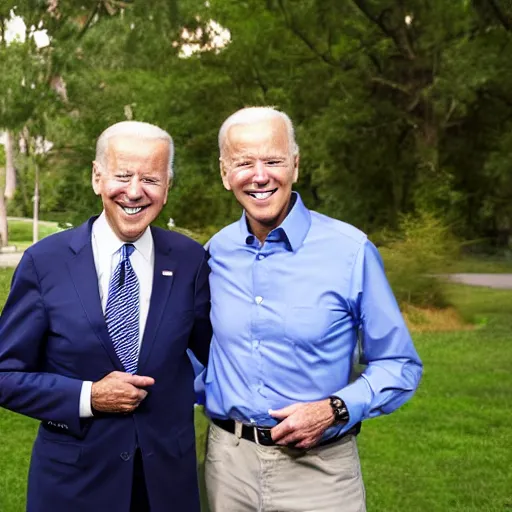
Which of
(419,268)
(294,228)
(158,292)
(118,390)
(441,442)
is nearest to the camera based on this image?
(118,390)

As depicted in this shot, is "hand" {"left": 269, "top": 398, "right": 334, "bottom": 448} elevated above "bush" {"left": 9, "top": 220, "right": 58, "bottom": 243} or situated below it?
above

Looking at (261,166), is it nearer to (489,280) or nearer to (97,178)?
(97,178)

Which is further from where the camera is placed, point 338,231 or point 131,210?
point 338,231

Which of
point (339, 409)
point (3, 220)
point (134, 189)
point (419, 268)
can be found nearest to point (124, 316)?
→ point (134, 189)

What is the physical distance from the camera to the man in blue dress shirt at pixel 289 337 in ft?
7.16

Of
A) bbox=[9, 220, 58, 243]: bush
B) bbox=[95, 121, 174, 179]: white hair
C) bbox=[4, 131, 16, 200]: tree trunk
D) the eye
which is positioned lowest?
bbox=[9, 220, 58, 243]: bush

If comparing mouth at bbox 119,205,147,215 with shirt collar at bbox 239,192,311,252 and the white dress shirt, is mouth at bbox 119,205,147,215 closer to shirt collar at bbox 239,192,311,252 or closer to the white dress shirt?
the white dress shirt

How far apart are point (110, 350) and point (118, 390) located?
10 cm

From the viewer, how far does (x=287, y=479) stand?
222 cm

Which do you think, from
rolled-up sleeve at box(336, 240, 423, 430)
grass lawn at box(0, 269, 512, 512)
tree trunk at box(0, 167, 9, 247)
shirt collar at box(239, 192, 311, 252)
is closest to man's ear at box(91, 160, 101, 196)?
shirt collar at box(239, 192, 311, 252)

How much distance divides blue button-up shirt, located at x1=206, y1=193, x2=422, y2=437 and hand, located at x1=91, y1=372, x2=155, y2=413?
11.1 inches

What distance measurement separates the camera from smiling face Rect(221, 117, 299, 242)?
7.22 feet

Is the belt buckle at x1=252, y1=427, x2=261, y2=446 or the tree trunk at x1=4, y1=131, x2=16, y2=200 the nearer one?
the belt buckle at x1=252, y1=427, x2=261, y2=446

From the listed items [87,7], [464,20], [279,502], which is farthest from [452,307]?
[279,502]
